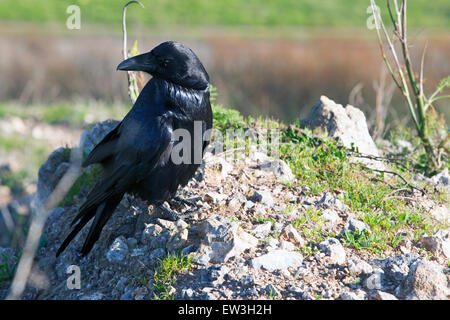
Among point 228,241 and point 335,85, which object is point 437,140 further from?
point 335,85

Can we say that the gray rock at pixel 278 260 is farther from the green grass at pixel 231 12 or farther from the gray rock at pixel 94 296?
the green grass at pixel 231 12

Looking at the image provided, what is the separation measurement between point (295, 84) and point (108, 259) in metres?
11.3

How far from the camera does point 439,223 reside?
3.70 metres

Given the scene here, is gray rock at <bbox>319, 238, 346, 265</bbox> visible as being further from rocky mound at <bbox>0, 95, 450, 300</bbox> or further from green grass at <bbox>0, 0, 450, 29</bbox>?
green grass at <bbox>0, 0, 450, 29</bbox>

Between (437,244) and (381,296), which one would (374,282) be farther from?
(437,244)

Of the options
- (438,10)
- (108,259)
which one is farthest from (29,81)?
(438,10)

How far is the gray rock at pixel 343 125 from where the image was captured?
4.55 meters

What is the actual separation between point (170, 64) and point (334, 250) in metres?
1.70

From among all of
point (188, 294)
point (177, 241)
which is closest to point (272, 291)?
point (188, 294)

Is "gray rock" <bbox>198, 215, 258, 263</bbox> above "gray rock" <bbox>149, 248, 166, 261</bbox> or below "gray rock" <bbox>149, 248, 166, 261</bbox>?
above

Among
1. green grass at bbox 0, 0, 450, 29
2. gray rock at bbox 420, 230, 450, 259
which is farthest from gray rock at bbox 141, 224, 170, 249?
green grass at bbox 0, 0, 450, 29

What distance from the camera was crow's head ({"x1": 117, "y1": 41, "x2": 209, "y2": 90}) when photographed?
3.61m

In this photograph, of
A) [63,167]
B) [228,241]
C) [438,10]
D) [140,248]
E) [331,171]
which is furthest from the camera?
[438,10]

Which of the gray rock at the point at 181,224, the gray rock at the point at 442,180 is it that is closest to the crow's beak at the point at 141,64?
the gray rock at the point at 181,224
